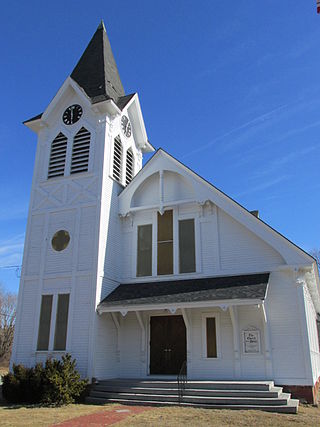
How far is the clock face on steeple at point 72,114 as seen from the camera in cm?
1862

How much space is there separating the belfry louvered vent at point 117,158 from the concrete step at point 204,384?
349 inches

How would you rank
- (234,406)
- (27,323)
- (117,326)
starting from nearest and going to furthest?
(234,406), (117,326), (27,323)

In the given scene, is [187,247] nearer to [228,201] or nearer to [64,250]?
[228,201]

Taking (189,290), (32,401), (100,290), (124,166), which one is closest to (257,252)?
(189,290)

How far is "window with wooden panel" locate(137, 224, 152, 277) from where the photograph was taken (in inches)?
651

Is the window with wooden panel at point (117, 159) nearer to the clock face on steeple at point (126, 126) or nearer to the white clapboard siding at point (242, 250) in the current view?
the clock face on steeple at point (126, 126)

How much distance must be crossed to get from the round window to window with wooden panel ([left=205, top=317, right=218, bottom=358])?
6.64 metres

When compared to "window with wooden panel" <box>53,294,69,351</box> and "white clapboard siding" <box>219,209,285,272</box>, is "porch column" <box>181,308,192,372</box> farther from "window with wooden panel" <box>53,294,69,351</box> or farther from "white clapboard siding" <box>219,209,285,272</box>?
"window with wooden panel" <box>53,294,69,351</box>

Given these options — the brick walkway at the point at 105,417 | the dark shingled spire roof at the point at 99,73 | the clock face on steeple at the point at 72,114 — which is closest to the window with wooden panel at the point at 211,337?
the brick walkway at the point at 105,417

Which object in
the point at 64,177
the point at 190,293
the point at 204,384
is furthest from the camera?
the point at 64,177

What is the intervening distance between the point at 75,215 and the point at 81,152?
3119mm

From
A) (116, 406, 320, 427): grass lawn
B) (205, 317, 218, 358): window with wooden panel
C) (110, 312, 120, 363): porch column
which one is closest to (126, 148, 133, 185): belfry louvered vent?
(110, 312, 120, 363): porch column

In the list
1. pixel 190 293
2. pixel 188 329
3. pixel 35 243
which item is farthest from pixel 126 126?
pixel 188 329

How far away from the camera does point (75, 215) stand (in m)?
16.7
